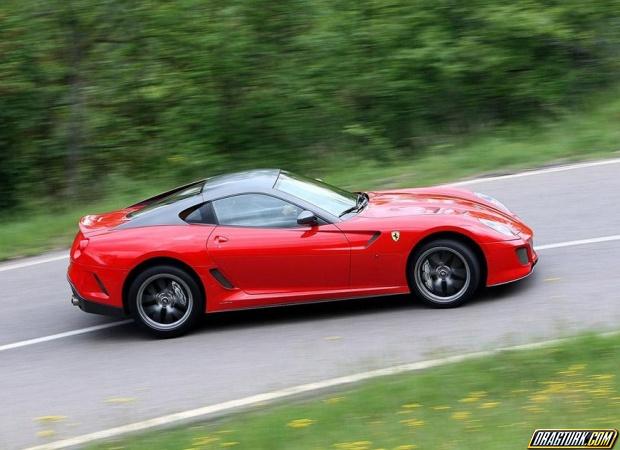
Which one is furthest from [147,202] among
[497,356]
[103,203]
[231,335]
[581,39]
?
[581,39]

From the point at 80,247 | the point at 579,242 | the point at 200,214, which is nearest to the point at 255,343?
the point at 200,214

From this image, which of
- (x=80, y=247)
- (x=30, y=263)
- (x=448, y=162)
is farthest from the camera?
(x=448, y=162)

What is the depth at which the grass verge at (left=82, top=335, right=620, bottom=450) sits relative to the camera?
5480mm

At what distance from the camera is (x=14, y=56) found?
50.9ft

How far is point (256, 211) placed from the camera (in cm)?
853

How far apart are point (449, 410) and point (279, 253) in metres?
2.82

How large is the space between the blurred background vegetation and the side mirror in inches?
283

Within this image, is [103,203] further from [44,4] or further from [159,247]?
[159,247]

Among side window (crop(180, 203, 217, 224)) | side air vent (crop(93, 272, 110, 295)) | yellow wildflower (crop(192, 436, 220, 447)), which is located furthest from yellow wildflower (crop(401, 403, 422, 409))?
side air vent (crop(93, 272, 110, 295))

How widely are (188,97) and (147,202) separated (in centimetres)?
716

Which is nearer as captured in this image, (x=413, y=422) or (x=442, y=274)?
(x=413, y=422)

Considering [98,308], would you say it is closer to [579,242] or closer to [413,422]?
[413,422]

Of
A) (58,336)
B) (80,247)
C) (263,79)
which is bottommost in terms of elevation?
(58,336)

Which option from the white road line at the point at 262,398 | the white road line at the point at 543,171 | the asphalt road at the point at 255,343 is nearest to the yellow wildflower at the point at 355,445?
the white road line at the point at 262,398
